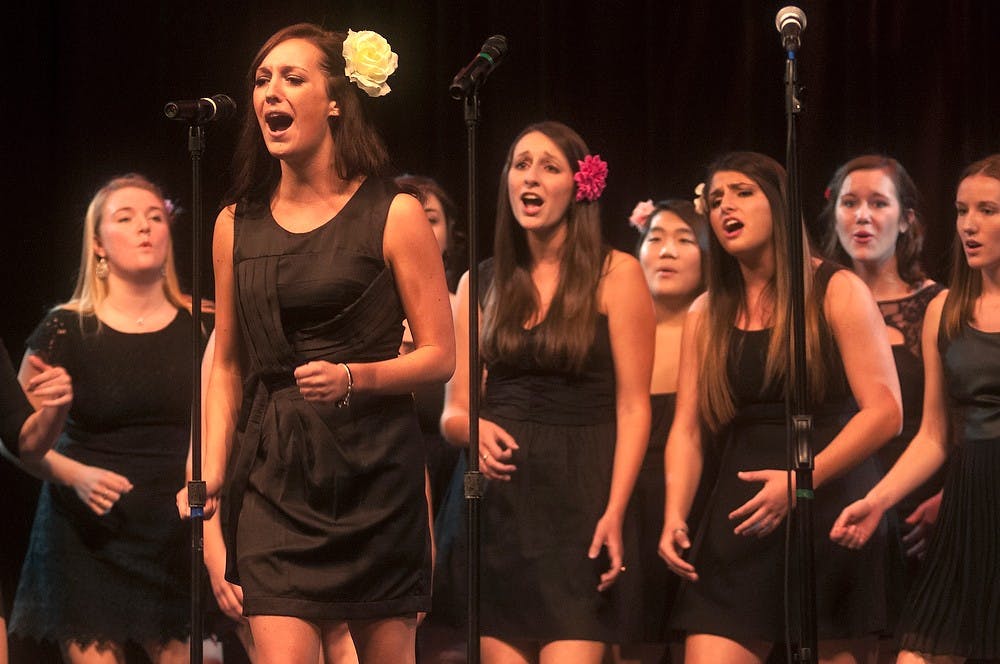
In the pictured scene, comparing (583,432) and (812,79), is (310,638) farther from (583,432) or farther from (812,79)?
(812,79)

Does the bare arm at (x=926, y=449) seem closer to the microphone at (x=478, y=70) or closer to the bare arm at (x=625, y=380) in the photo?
the bare arm at (x=625, y=380)

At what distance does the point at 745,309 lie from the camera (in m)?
4.55

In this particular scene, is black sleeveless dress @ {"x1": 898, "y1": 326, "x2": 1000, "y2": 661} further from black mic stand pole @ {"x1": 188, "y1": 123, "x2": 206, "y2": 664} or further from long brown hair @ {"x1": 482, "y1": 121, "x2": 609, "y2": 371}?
black mic stand pole @ {"x1": 188, "y1": 123, "x2": 206, "y2": 664}

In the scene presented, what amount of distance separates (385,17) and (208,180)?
2.98 ft

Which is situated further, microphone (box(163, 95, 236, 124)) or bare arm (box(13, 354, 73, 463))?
bare arm (box(13, 354, 73, 463))

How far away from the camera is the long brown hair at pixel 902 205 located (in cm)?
493

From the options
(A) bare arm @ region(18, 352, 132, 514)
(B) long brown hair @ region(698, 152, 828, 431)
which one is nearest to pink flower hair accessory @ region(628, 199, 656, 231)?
(B) long brown hair @ region(698, 152, 828, 431)

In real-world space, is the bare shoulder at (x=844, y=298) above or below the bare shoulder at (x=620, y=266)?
below

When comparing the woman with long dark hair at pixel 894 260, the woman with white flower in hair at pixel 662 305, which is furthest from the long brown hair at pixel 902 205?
the woman with white flower in hair at pixel 662 305

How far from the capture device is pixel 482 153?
528 centimetres

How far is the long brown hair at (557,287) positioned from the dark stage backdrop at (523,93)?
38 centimetres

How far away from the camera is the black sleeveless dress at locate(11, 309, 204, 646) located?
4.98m

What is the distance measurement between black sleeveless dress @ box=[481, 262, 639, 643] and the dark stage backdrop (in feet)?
2.55

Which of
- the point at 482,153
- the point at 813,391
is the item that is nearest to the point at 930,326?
the point at 813,391
